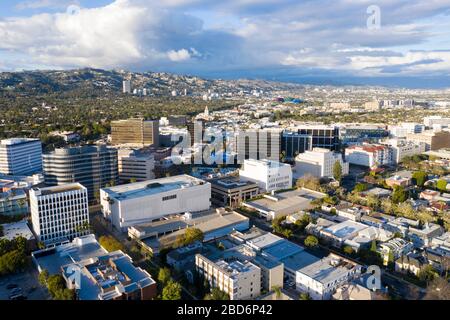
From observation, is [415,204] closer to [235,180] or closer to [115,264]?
[235,180]

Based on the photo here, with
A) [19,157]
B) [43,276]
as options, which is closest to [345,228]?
[43,276]

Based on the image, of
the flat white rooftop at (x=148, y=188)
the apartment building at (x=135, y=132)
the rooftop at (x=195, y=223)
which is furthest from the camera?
the apartment building at (x=135, y=132)

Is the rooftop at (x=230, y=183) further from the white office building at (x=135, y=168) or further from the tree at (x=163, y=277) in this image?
the tree at (x=163, y=277)

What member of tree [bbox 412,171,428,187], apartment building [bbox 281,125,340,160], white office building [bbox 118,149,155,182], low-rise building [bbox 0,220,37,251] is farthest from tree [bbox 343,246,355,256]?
apartment building [bbox 281,125,340,160]

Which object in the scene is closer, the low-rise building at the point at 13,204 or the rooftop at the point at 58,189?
the rooftop at the point at 58,189

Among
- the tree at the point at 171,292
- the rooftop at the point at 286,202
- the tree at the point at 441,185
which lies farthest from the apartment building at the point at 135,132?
the tree at the point at 171,292

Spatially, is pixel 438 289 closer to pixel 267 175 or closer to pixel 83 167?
pixel 267 175

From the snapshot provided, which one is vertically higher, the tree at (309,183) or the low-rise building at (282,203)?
the tree at (309,183)
